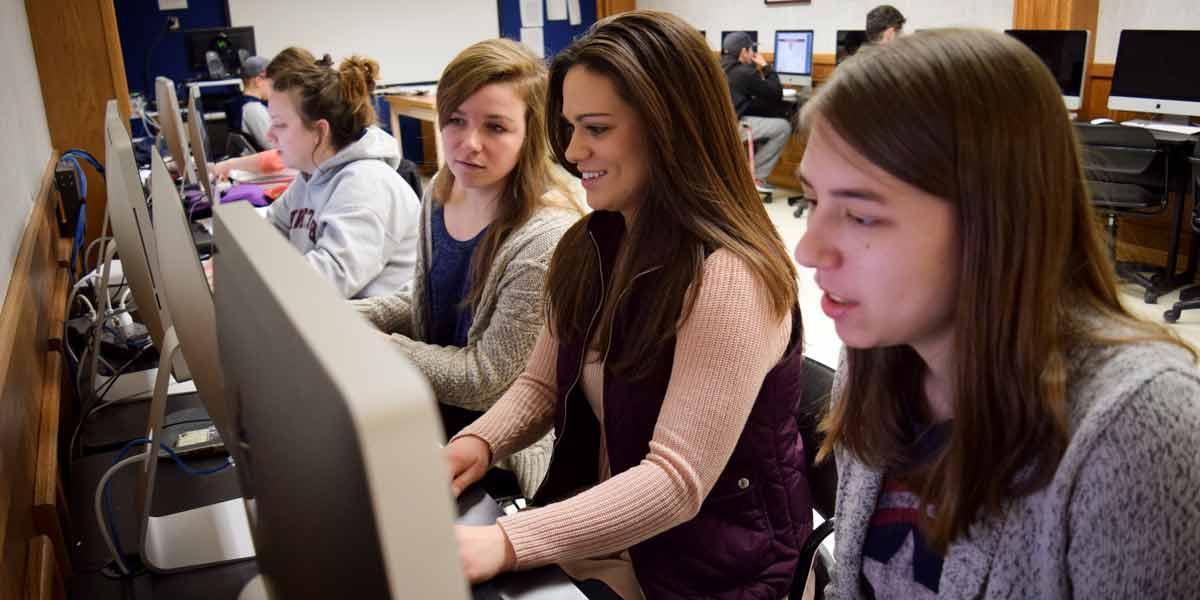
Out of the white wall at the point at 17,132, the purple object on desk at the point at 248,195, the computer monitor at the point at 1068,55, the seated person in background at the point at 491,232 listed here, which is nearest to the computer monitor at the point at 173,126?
the purple object on desk at the point at 248,195

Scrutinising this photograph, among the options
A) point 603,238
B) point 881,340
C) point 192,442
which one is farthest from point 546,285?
point 881,340

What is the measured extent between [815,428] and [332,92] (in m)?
1.58

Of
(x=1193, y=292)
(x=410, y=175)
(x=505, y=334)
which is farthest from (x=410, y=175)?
Answer: (x=1193, y=292)

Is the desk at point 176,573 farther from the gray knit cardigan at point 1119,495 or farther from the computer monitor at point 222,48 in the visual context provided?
the computer monitor at point 222,48

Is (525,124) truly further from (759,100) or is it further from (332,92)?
(759,100)

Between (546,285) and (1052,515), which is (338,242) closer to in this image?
(546,285)

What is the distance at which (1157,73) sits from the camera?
4.63 meters

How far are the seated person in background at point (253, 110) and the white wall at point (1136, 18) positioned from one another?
14.5 feet

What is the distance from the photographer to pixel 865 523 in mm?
991

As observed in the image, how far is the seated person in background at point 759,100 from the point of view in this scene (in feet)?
21.4

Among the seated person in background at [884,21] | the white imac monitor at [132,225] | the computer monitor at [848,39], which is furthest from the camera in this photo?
the computer monitor at [848,39]

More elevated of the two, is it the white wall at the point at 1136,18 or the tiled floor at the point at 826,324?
the white wall at the point at 1136,18

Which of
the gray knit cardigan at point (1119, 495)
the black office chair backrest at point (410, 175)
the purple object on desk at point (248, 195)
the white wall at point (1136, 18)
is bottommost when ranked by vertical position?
the purple object on desk at point (248, 195)

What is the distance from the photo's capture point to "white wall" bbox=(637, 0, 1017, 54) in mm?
5840
